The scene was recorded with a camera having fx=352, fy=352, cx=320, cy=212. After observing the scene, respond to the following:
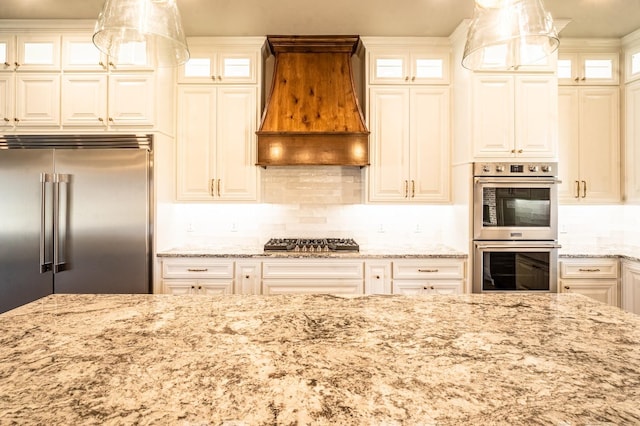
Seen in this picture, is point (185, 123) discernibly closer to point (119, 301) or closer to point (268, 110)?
point (268, 110)

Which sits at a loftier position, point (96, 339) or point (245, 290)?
point (96, 339)

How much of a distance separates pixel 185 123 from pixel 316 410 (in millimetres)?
3081

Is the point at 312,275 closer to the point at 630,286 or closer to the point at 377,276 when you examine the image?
the point at 377,276

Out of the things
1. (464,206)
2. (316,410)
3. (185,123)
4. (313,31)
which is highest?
(313,31)

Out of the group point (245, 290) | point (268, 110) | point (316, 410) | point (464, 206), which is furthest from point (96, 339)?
point (464, 206)

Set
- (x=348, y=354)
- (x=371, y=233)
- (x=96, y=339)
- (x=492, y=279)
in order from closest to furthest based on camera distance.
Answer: (x=348, y=354), (x=96, y=339), (x=492, y=279), (x=371, y=233)

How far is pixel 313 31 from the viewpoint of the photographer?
10.2 feet

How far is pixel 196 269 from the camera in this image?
2.94 meters

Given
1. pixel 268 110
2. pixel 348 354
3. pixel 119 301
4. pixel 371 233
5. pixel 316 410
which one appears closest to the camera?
pixel 316 410

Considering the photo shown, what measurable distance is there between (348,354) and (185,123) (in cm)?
292

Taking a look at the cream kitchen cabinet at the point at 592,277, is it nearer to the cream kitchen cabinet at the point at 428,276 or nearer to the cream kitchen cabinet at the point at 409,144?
the cream kitchen cabinet at the point at 428,276

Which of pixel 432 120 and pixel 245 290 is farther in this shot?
pixel 432 120

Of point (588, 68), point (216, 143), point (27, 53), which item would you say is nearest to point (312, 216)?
point (216, 143)

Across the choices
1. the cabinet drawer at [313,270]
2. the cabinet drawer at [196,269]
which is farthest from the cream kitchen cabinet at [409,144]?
the cabinet drawer at [196,269]
